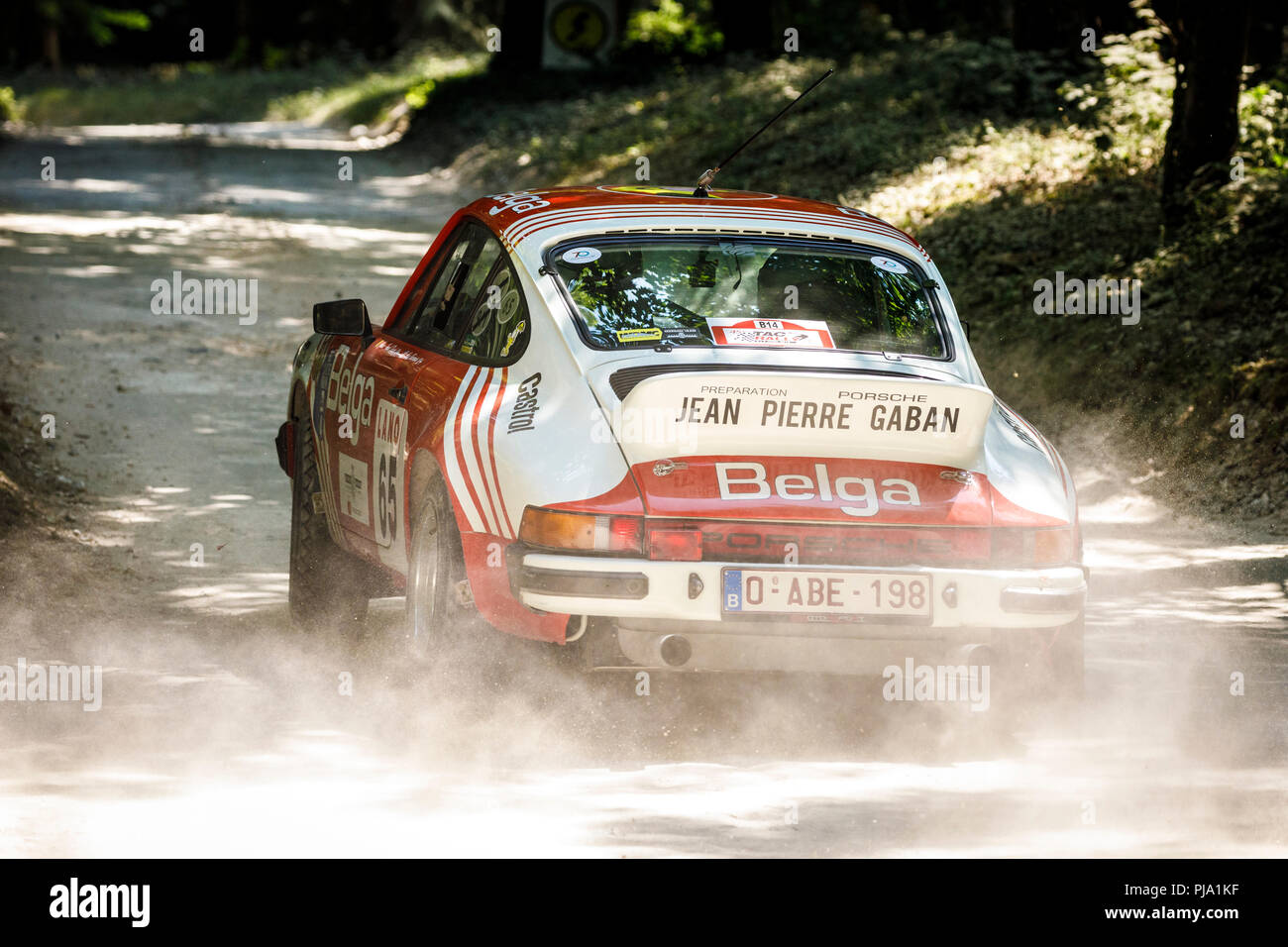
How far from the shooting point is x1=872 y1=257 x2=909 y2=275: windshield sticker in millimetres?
6977

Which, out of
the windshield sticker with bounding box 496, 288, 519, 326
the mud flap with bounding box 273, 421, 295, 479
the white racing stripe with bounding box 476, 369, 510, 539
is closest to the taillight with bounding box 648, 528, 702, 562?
the white racing stripe with bounding box 476, 369, 510, 539

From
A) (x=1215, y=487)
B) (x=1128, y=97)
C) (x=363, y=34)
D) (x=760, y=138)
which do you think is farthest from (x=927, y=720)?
(x=363, y=34)

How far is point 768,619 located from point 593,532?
1.93ft

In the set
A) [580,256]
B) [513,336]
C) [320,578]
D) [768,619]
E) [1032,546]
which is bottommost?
[320,578]

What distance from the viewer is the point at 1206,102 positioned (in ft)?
48.2

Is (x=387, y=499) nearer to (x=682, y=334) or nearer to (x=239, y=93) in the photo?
Answer: (x=682, y=334)

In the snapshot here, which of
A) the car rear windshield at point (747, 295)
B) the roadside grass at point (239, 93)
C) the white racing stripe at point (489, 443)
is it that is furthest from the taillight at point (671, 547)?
the roadside grass at point (239, 93)

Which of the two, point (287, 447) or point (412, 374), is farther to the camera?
point (287, 447)

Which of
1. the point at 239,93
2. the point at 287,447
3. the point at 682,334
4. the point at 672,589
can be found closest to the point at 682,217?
the point at 682,334

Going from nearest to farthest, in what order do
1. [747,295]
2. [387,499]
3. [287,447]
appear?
1. [747,295]
2. [387,499]
3. [287,447]

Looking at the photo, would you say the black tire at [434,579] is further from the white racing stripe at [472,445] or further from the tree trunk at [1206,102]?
the tree trunk at [1206,102]

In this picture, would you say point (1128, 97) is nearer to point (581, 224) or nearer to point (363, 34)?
point (581, 224)

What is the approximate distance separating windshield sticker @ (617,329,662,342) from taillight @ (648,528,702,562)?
33.6 inches

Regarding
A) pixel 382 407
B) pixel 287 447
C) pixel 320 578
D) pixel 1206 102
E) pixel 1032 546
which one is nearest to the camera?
pixel 1032 546
